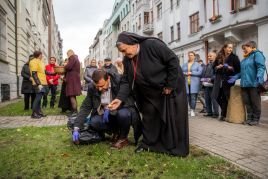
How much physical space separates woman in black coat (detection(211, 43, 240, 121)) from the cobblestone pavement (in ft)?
2.03

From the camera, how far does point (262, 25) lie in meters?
16.7

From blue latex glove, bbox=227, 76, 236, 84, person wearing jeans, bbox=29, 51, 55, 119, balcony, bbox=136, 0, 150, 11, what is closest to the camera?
blue latex glove, bbox=227, 76, 236, 84

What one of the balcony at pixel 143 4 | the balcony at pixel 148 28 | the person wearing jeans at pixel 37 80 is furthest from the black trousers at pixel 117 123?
the balcony at pixel 143 4

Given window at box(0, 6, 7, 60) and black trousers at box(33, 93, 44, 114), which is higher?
window at box(0, 6, 7, 60)

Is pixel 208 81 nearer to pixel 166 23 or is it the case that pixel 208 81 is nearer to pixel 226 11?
pixel 226 11

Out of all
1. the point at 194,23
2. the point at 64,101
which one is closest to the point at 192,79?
A: the point at 64,101

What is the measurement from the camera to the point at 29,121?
317 inches

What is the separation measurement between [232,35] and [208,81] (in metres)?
11.5

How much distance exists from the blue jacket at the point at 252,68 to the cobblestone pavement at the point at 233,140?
1014mm

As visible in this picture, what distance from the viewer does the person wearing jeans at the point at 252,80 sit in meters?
6.78

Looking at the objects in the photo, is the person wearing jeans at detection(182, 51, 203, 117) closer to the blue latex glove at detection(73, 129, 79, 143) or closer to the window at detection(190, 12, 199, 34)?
the blue latex glove at detection(73, 129, 79, 143)

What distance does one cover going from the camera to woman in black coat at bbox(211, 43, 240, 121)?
743 centimetres

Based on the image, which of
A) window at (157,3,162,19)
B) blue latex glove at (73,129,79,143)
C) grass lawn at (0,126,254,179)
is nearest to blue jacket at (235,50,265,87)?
grass lawn at (0,126,254,179)

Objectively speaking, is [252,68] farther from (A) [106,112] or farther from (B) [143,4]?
(B) [143,4]
